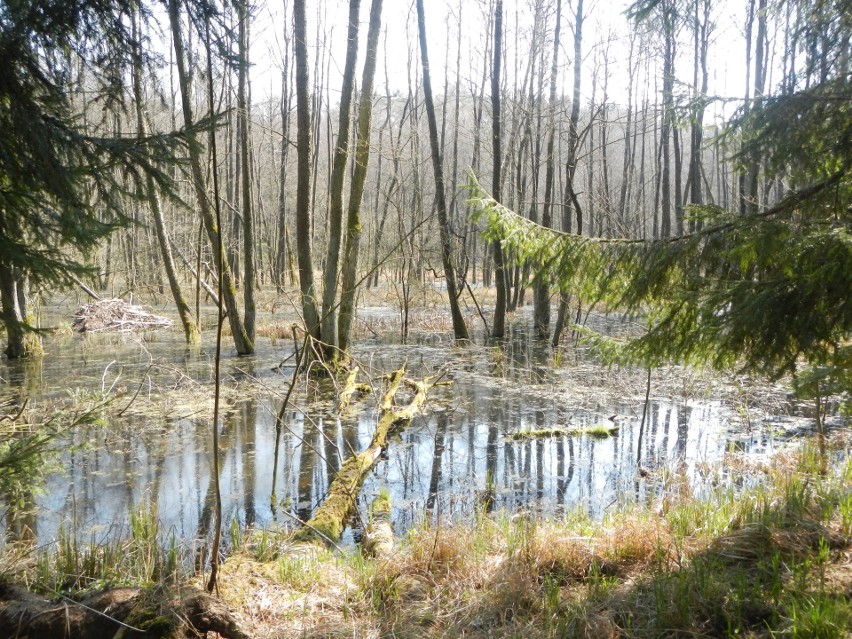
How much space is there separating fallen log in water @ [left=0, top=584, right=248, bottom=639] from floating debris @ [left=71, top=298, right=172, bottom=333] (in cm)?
1514

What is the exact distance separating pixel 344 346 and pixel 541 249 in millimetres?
7029

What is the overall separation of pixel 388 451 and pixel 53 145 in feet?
16.1

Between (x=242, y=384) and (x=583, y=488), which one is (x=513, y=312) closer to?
(x=242, y=384)

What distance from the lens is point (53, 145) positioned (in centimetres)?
309

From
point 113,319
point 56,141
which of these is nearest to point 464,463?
point 56,141

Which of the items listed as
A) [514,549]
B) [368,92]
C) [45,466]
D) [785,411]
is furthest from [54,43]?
[785,411]

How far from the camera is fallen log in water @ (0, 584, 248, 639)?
261 centimetres

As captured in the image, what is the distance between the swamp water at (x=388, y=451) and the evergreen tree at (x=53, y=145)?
1075 mm

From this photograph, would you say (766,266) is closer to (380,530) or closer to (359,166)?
(380,530)

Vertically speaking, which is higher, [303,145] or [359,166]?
[303,145]

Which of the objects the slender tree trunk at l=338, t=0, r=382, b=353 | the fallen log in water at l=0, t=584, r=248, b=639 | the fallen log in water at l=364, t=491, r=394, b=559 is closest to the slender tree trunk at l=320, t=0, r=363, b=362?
the slender tree trunk at l=338, t=0, r=382, b=353

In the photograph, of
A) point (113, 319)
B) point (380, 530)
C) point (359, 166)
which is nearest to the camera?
point (380, 530)

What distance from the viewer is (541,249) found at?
4.52m

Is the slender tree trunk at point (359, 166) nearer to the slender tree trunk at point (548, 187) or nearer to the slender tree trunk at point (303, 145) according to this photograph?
the slender tree trunk at point (303, 145)
